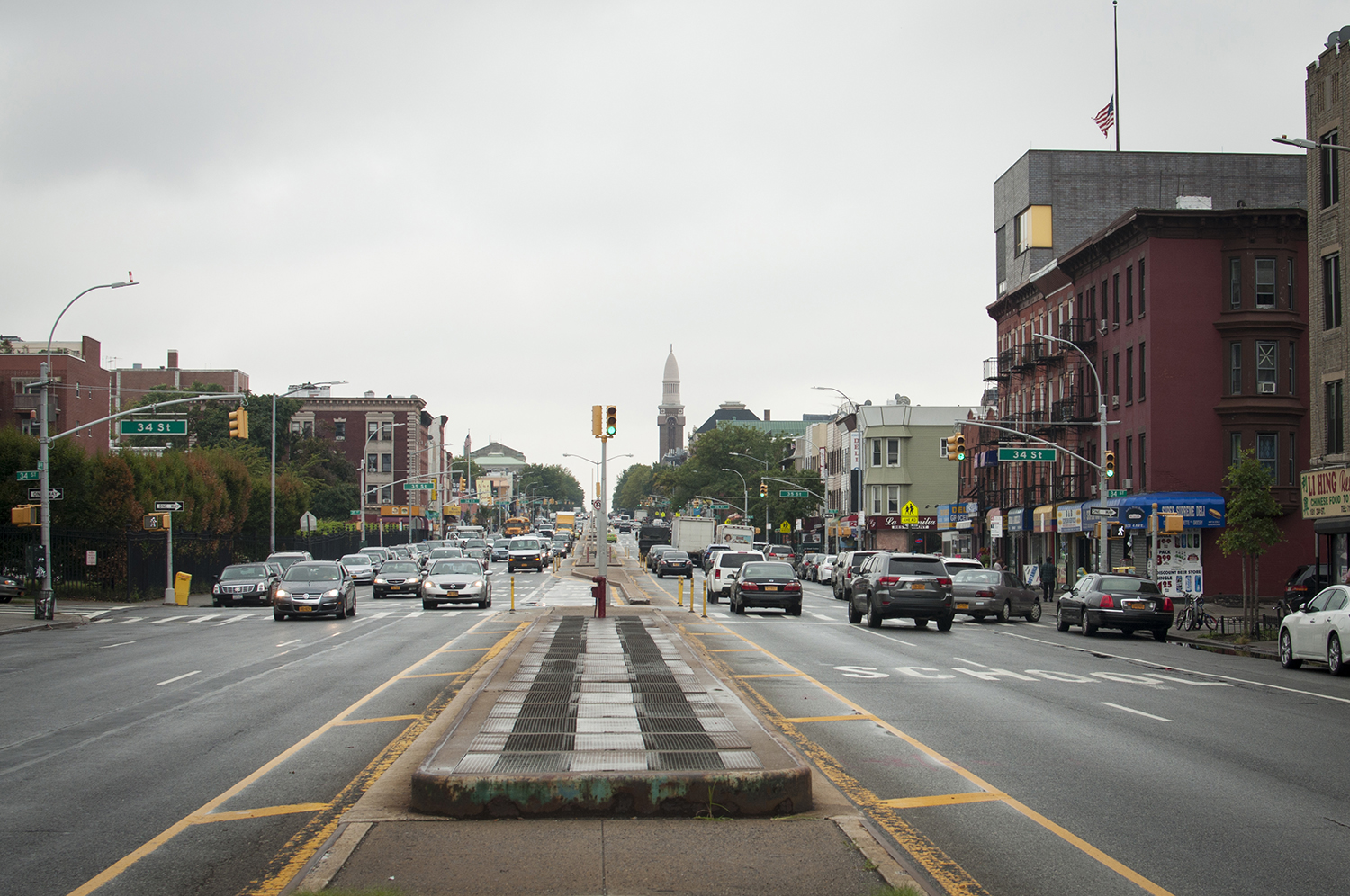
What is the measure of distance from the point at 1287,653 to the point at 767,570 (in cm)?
1765

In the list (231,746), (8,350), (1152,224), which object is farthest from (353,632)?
(8,350)

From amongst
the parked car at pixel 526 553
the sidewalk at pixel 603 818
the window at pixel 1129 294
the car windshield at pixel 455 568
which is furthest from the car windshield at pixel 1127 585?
the parked car at pixel 526 553

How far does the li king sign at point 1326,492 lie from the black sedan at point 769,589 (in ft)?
50.8

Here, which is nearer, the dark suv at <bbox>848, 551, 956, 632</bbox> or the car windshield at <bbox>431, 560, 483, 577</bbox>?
the dark suv at <bbox>848, 551, 956, 632</bbox>

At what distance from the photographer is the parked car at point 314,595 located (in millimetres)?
34219

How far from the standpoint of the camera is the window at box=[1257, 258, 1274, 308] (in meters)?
47.4

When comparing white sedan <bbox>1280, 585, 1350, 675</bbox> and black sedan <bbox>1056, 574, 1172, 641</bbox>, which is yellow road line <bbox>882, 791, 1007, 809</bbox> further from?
black sedan <bbox>1056, 574, 1172, 641</bbox>

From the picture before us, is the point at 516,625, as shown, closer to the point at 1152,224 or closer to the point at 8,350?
the point at 1152,224

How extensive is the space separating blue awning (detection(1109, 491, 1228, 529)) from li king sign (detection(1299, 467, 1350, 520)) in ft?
24.7

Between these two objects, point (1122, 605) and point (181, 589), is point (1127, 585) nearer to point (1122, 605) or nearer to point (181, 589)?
point (1122, 605)

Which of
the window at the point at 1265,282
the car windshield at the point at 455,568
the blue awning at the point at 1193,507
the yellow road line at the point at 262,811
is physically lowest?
the car windshield at the point at 455,568

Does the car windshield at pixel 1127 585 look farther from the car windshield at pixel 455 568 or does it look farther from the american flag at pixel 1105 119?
the american flag at pixel 1105 119

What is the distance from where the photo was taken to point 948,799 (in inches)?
378

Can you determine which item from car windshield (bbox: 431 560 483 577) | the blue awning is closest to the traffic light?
car windshield (bbox: 431 560 483 577)
